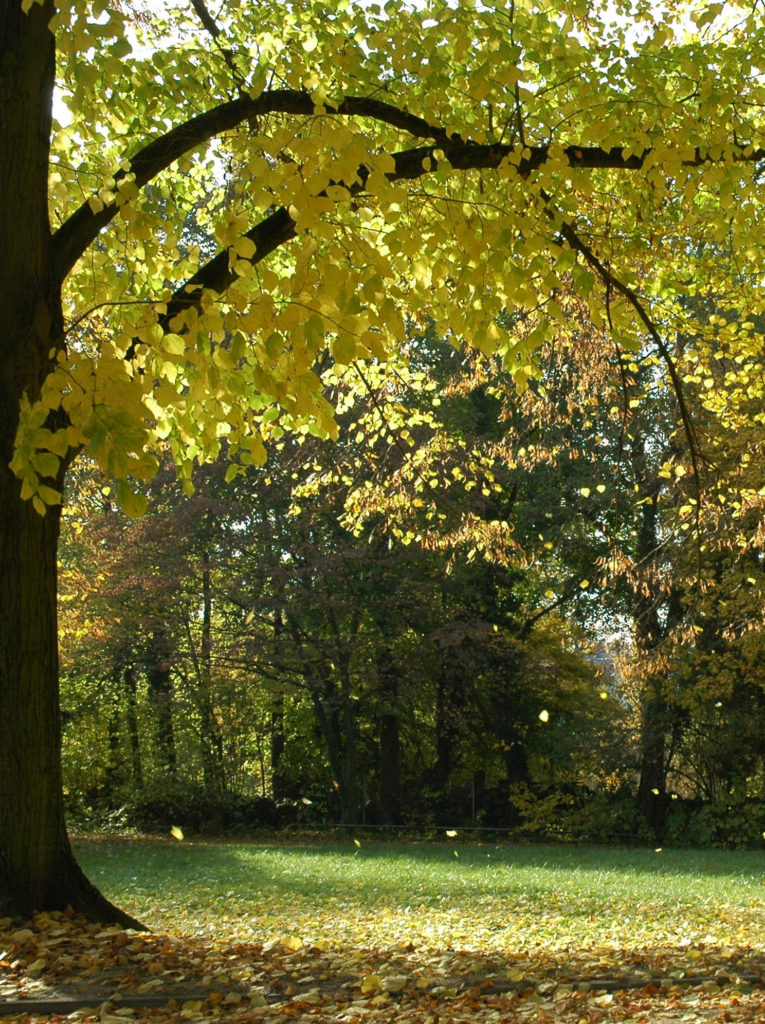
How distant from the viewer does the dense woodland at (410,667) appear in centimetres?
1727

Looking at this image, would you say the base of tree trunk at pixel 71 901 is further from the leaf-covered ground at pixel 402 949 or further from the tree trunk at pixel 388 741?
the tree trunk at pixel 388 741

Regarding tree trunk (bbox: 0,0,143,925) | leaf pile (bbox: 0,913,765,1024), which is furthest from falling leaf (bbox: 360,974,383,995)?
tree trunk (bbox: 0,0,143,925)

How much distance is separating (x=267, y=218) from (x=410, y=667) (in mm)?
13066

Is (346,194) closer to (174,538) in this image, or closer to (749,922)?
(749,922)

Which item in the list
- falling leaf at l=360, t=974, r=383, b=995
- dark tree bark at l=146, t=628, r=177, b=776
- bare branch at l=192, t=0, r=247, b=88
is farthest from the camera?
dark tree bark at l=146, t=628, r=177, b=776

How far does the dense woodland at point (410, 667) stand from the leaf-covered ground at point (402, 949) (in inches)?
229

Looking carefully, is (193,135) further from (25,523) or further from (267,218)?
(25,523)

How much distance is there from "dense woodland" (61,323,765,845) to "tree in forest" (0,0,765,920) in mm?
10243

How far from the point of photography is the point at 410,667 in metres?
18.0

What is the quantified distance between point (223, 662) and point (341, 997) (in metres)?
14.4

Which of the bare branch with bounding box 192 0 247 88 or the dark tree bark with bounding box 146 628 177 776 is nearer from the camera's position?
the bare branch with bounding box 192 0 247 88

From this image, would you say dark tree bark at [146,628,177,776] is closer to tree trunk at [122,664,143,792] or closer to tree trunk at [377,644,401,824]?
tree trunk at [122,664,143,792]

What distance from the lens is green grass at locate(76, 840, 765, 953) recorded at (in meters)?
6.85

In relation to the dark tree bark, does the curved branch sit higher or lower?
higher
